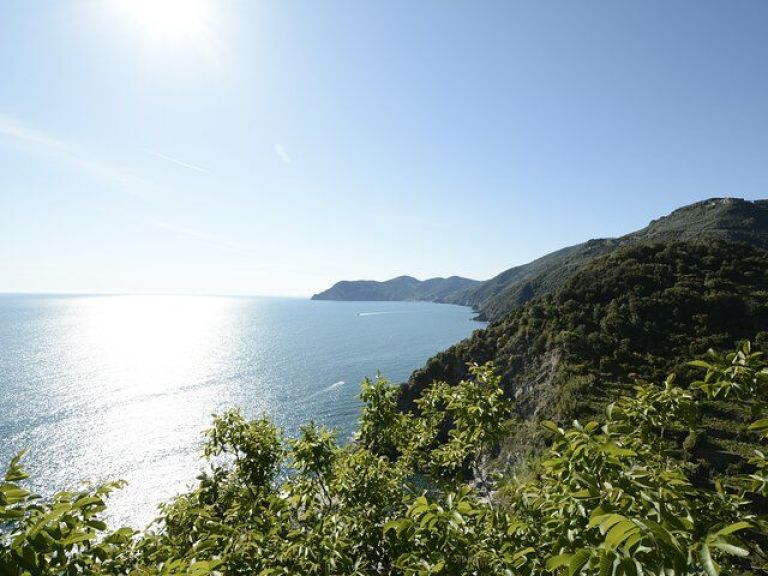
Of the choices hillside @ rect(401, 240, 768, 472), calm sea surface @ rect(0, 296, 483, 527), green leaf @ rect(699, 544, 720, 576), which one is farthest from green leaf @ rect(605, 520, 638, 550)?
hillside @ rect(401, 240, 768, 472)

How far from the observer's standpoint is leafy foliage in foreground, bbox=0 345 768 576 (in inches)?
139

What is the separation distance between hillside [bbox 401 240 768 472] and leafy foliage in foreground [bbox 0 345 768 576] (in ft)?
156

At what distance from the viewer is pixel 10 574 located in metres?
3.07

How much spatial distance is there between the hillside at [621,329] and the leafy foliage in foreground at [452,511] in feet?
156

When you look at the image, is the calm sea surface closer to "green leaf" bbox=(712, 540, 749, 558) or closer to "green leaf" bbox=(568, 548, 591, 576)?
Answer: "green leaf" bbox=(568, 548, 591, 576)

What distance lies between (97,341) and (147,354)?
165 feet

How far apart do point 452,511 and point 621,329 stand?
276 feet

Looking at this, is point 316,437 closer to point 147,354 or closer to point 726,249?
point 726,249

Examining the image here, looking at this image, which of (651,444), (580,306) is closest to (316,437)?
(651,444)

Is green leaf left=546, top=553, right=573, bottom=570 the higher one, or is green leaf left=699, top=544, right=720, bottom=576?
green leaf left=699, top=544, right=720, bottom=576

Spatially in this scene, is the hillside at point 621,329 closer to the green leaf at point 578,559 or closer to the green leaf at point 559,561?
the green leaf at point 559,561

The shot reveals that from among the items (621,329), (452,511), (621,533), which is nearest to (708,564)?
(621,533)

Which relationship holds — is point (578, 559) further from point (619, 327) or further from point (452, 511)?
point (619, 327)

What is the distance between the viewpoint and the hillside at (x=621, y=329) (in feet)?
215
